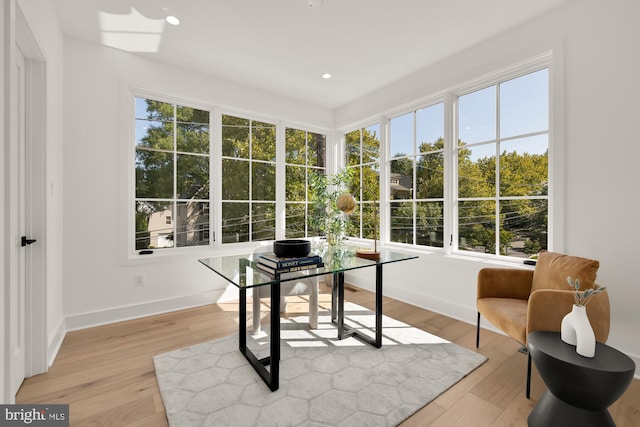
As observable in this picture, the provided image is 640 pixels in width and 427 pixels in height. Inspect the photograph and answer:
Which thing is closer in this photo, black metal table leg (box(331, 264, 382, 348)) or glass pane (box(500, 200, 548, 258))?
black metal table leg (box(331, 264, 382, 348))

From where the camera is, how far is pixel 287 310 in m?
3.26

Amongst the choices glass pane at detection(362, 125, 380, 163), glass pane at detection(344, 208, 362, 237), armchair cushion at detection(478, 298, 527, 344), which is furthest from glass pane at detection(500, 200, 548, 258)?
glass pane at detection(344, 208, 362, 237)

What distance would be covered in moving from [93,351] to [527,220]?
12.6 feet

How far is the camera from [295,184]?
171 inches

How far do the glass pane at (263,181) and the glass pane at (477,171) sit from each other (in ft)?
7.70

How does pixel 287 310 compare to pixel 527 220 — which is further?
pixel 287 310

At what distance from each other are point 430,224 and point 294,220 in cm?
188

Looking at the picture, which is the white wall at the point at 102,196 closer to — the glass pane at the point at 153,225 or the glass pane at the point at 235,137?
the glass pane at the point at 153,225

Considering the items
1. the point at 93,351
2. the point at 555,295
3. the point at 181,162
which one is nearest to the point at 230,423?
the point at 93,351

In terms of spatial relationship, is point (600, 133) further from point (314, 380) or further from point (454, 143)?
point (314, 380)

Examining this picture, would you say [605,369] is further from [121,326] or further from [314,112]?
[314,112]

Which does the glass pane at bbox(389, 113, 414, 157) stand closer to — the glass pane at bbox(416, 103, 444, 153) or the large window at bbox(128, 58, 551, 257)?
the large window at bbox(128, 58, 551, 257)

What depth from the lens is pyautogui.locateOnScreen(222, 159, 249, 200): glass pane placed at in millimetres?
3689

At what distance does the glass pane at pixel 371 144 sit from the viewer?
165 inches
